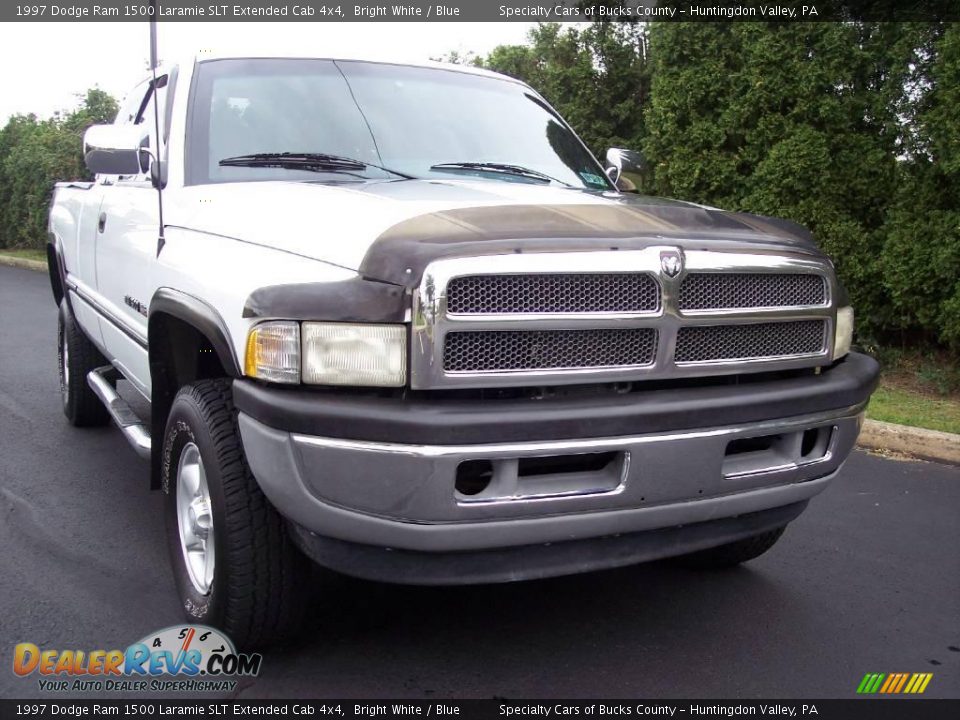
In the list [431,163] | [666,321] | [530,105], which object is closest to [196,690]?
[666,321]

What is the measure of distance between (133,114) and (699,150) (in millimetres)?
4916

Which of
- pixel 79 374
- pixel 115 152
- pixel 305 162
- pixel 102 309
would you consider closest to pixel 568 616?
pixel 305 162

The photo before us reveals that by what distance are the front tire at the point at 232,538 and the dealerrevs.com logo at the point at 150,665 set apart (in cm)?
8

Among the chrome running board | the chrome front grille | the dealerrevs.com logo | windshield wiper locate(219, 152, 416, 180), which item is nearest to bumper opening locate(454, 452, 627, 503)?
the chrome front grille

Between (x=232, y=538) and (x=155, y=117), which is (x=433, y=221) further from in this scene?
(x=155, y=117)

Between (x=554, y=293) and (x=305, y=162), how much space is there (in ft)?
4.76

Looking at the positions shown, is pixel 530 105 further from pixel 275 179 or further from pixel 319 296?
pixel 319 296

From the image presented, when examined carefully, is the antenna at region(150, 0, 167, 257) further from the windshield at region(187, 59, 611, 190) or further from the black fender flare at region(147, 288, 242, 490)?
the black fender flare at region(147, 288, 242, 490)

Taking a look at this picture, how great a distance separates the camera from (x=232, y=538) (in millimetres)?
2574

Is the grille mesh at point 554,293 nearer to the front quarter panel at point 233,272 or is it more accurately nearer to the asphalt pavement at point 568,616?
the front quarter panel at point 233,272

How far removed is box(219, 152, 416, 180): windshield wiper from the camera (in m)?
3.41

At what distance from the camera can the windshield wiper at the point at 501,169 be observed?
139 inches

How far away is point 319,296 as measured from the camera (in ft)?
7.55

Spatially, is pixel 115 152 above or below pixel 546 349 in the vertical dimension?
above
